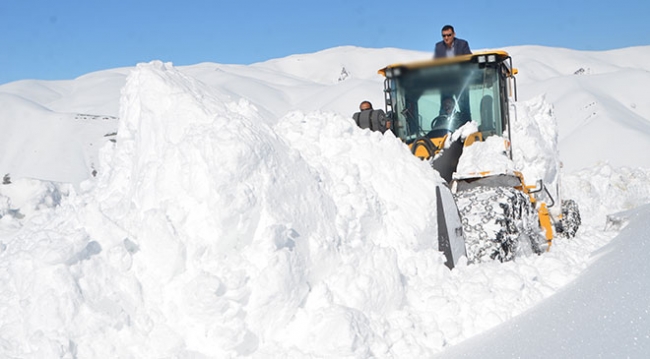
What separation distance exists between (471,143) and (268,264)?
9.88 ft

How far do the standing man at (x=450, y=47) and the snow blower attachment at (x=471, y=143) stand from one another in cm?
29

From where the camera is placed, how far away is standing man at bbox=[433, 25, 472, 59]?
657cm

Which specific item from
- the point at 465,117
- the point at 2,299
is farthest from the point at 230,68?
the point at 2,299

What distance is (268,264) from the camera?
3.52 meters

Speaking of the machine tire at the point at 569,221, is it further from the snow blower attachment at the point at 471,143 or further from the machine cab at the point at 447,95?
the machine cab at the point at 447,95

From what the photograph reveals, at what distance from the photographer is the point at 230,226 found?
365 centimetres

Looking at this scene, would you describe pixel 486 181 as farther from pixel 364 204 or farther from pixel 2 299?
pixel 2 299

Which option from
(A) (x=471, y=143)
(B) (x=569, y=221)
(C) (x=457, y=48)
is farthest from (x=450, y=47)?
(B) (x=569, y=221)

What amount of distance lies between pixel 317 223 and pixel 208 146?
783mm

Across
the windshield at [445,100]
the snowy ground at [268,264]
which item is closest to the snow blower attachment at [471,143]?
the windshield at [445,100]

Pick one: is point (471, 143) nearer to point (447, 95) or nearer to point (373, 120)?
point (447, 95)

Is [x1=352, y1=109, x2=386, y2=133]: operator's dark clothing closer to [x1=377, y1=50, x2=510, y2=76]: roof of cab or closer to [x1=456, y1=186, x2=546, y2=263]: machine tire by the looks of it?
[x1=377, y1=50, x2=510, y2=76]: roof of cab

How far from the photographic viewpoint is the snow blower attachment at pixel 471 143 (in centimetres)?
481

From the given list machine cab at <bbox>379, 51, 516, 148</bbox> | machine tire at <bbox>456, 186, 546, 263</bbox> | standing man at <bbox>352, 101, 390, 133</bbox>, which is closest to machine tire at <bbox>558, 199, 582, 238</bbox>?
machine cab at <bbox>379, 51, 516, 148</bbox>
